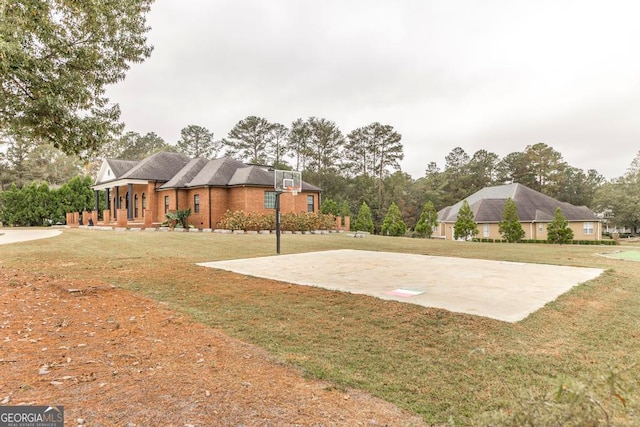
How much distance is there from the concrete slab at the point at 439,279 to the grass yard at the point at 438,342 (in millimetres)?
338

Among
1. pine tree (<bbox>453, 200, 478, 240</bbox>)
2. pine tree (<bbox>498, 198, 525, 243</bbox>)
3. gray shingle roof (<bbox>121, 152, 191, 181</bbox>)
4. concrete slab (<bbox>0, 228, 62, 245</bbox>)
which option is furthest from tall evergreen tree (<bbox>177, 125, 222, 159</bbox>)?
pine tree (<bbox>498, 198, 525, 243</bbox>)

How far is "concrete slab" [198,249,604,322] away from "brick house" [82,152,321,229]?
42.7ft

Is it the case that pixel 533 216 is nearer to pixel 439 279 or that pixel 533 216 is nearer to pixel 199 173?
pixel 439 279

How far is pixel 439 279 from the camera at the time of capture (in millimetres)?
6918

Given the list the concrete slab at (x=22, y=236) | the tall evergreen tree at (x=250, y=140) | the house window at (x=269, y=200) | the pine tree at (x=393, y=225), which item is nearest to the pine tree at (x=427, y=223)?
the pine tree at (x=393, y=225)

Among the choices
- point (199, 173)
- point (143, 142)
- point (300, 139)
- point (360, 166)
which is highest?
point (143, 142)

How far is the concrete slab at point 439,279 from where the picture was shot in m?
5.04

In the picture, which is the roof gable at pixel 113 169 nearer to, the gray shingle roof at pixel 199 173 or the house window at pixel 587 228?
the gray shingle roof at pixel 199 173

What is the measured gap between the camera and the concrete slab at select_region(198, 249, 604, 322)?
5043 mm

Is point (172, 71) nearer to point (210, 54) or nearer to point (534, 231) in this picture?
point (210, 54)

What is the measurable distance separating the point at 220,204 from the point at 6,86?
53.1 ft

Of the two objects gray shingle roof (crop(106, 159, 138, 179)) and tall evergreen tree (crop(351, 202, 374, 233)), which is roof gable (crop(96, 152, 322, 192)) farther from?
tall evergreen tree (crop(351, 202, 374, 233))

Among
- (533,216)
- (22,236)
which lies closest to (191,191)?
(22,236)

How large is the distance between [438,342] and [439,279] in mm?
3554
